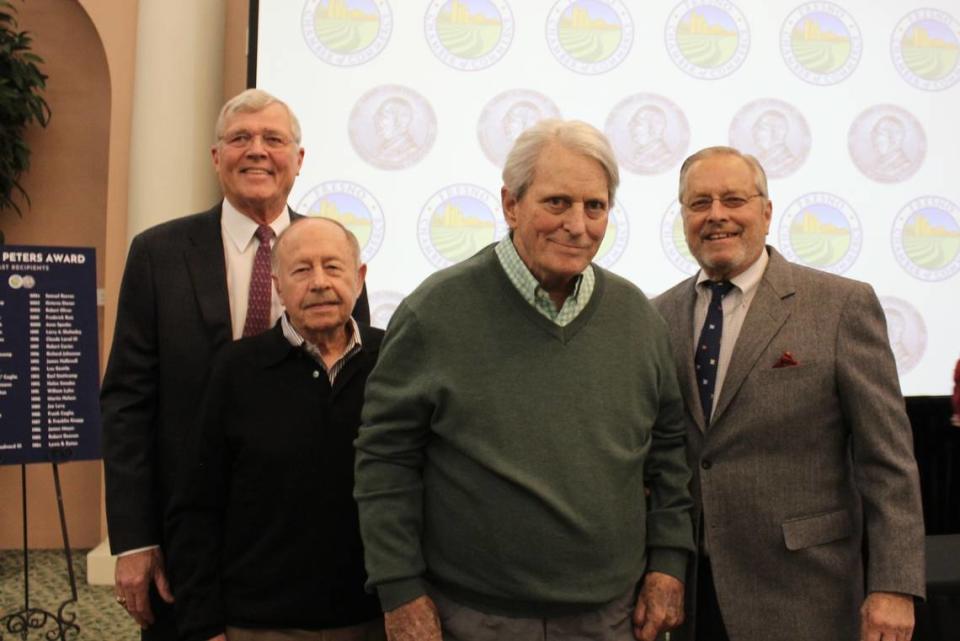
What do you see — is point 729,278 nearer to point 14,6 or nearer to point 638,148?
point 638,148

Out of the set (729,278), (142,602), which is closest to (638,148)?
(729,278)

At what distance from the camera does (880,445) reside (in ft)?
5.43

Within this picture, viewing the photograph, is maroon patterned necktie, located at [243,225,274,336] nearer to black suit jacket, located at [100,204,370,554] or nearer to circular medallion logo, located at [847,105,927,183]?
black suit jacket, located at [100,204,370,554]

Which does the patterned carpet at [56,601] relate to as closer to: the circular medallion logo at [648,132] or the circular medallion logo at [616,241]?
the circular medallion logo at [616,241]

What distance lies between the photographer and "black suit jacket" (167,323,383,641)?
1.55 metres

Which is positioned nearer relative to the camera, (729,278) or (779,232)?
(729,278)

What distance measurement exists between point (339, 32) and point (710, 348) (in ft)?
7.66

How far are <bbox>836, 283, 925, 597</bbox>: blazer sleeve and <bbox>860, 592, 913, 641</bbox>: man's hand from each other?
0.02 m

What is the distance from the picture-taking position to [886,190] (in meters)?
3.56

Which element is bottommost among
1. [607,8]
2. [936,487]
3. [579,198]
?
[936,487]

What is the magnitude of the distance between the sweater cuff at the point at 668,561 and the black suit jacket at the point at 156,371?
38.8 inches

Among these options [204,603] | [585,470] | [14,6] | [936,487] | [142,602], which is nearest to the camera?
[585,470]

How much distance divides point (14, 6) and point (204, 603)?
13.3ft

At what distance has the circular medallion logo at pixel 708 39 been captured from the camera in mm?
3535
